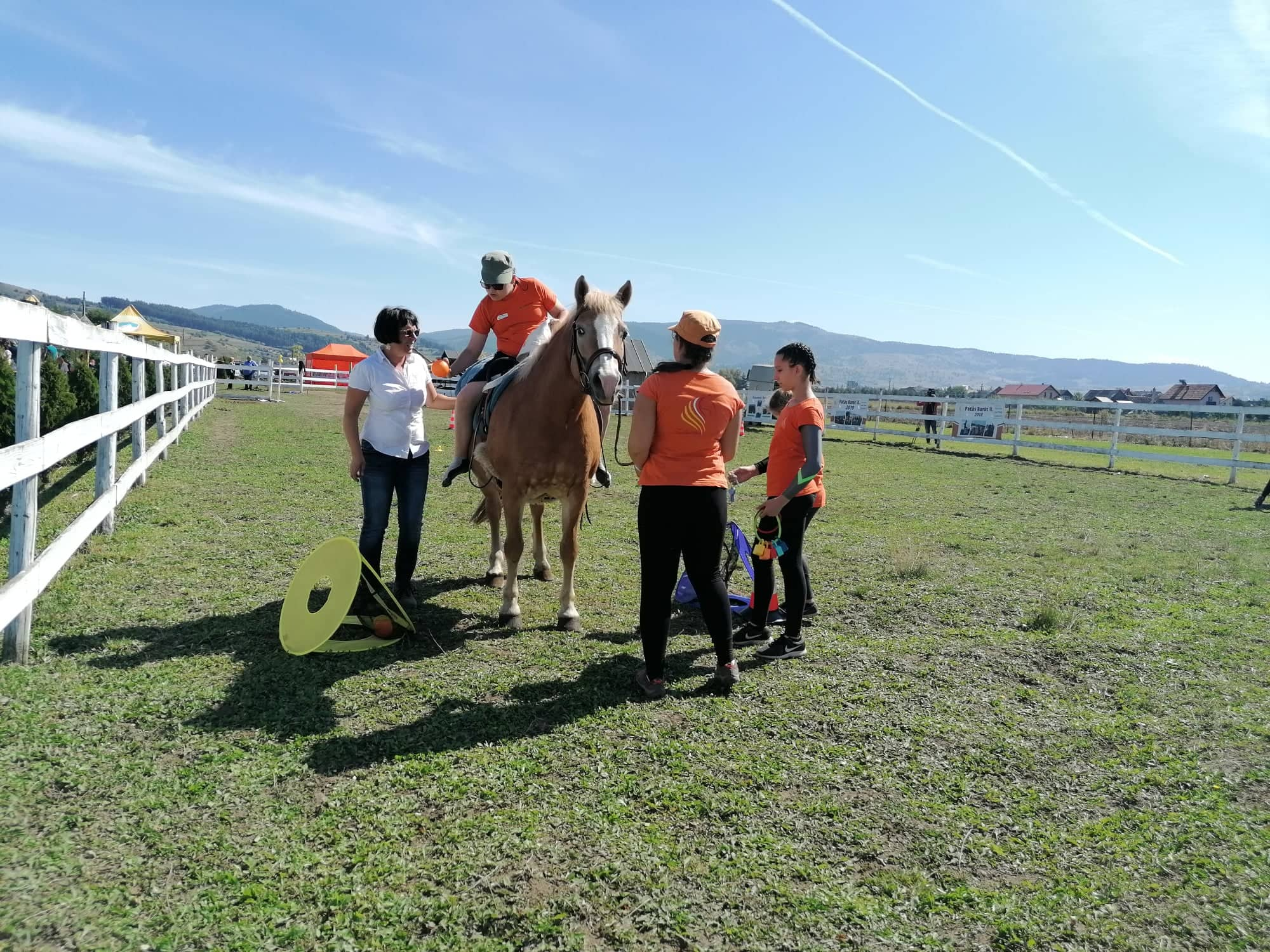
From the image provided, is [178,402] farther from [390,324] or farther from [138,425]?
[390,324]

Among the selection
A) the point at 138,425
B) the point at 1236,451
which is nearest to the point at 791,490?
the point at 138,425

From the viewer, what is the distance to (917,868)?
8.69 ft

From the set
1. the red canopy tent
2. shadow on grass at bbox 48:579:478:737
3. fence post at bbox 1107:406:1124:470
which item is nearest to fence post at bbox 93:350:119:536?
shadow on grass at bbox 48:579:478:737

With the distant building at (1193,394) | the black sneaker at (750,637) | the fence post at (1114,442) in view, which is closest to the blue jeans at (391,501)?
the black sneaker at (750,637)

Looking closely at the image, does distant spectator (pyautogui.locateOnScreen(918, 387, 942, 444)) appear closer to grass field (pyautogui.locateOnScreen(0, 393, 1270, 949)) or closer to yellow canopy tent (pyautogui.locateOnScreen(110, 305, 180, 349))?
grass field (pyautogui.locateOnScreen(0, 393, 1270, 949))

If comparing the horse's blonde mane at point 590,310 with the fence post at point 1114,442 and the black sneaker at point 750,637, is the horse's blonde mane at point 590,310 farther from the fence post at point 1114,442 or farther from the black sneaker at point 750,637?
the fence post at point 1114,442

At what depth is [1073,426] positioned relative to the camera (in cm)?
1977

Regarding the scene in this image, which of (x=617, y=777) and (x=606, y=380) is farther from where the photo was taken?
(x=606, y=380)

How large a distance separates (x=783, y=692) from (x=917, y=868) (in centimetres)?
154

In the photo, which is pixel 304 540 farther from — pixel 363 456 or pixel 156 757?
pixel 156 757

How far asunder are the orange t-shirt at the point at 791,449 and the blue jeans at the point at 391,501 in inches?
94.7

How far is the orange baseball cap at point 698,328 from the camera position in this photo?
3928mm

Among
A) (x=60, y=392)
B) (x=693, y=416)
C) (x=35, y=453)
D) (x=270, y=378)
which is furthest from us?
(x=270, y=378)

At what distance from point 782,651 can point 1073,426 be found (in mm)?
18653
